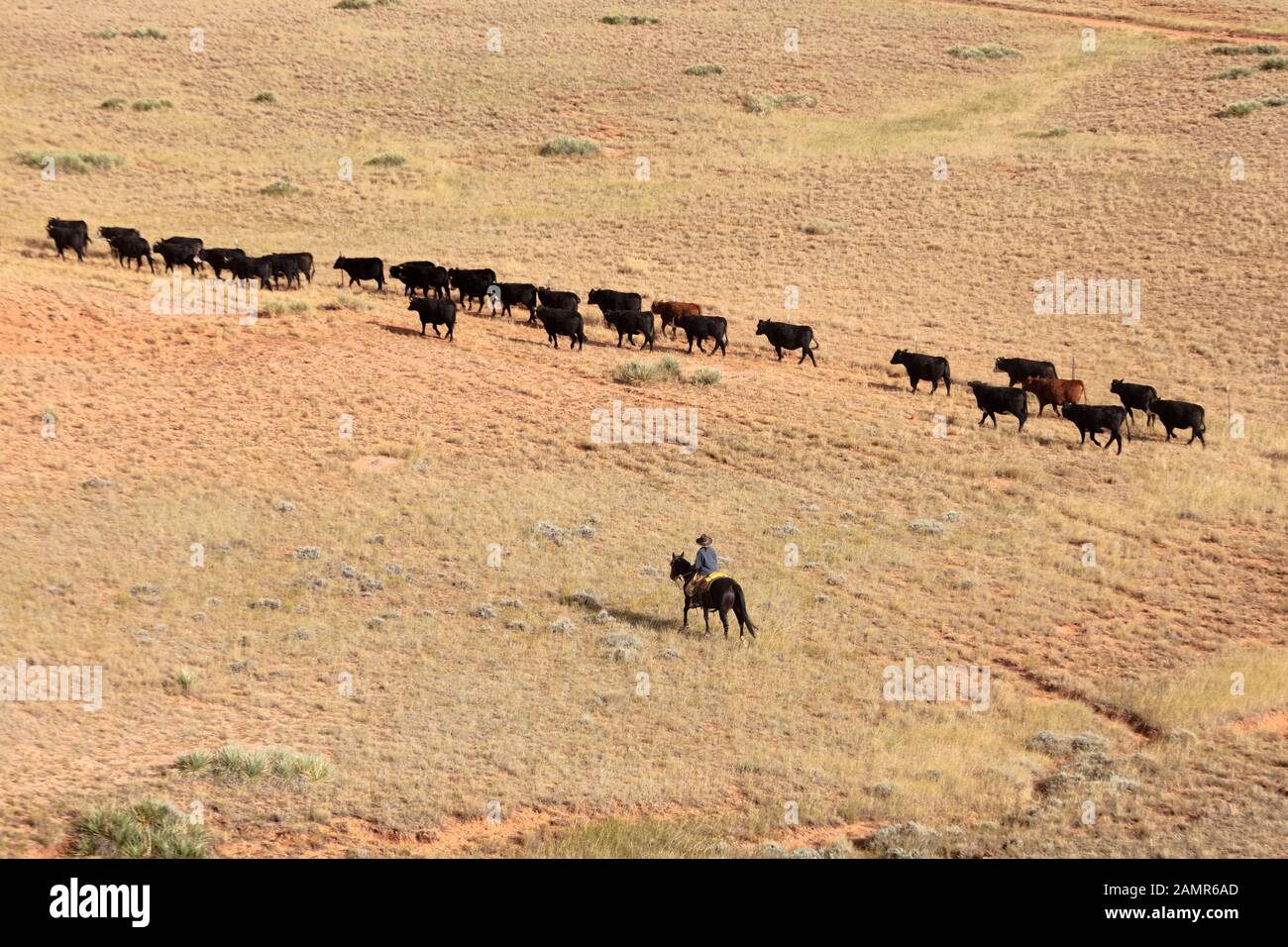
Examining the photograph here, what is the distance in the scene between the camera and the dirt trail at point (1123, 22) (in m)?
73.8

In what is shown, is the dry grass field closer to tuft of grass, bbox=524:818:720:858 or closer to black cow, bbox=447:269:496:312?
tuft of grass, bbox=524:818:720:858

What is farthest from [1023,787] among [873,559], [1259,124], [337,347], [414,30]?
[414,30]

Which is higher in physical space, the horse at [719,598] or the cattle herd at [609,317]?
the cattle herd at [609,317]

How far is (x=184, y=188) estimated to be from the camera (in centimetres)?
5250

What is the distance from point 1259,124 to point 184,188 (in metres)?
43.3

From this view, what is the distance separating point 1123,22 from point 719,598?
2686 inches

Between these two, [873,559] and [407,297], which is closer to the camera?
[873,559]

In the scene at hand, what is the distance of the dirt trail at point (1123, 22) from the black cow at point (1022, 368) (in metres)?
45.7

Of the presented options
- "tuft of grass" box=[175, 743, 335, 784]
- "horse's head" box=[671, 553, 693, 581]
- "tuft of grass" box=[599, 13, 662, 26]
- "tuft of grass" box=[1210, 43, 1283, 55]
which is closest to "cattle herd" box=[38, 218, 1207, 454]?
"horse's head" box=[671, 553, 693, 581]

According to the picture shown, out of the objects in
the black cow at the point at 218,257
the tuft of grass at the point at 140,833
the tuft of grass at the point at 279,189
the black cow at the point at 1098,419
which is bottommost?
the tuft of grass at the point at 140,833

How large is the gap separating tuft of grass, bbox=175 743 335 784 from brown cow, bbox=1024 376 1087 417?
22.9 metres

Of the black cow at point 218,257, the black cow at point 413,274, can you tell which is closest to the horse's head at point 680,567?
the black cow at point 413,274

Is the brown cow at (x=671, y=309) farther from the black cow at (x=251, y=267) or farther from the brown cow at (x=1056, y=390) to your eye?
the black cow at (x=251, y=267)

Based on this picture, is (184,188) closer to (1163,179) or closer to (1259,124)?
(1163,179)
